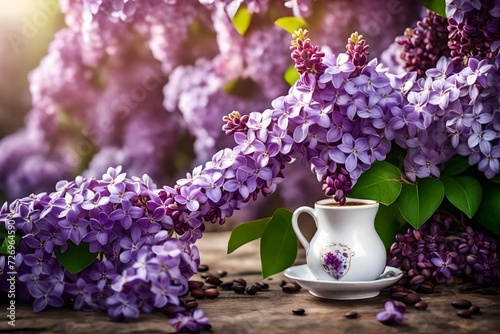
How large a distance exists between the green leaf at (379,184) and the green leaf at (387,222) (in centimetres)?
11

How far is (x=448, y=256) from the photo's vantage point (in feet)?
4.54

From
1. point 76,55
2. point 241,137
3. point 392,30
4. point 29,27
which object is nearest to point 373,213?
point 241,137

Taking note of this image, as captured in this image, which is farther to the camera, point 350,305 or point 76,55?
point 76,55

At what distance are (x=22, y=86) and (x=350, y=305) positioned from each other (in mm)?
1524

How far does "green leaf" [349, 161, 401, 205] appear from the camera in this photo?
50.9 inches

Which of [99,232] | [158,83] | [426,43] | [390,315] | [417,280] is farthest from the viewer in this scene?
[158,83]

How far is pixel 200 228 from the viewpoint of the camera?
52.3 inches

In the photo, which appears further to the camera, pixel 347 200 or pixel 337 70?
pixel 347 200

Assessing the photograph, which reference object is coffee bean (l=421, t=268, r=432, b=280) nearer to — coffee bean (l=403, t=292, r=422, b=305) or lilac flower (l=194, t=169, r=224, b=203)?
coffee bean (l=403, t=292, r=422, b=305)

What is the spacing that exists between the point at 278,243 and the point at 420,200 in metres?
0.25

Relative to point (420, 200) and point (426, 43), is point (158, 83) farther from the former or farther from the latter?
point (420, 200)

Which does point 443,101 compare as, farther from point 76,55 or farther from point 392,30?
point 76,55

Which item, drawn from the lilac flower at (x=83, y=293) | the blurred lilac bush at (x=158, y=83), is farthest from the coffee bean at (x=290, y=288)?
the blurred lilac bush at (x=158, y=83)

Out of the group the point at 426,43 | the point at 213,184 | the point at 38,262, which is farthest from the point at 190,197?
the point at 426,43
